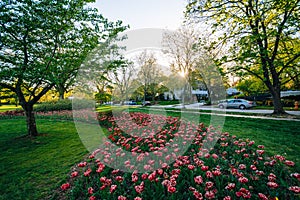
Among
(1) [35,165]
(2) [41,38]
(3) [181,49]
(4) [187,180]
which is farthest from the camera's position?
(3) [181,49]

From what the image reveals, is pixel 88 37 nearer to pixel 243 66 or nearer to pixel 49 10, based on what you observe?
pixel 49 10

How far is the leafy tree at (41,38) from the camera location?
16.3 feet

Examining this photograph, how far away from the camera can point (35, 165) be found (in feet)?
13.3

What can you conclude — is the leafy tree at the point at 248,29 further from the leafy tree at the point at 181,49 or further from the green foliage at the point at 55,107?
the green foliage at the point at 55,107

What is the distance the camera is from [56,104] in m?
17.1

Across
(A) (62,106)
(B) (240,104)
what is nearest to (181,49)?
(B) (240,104)

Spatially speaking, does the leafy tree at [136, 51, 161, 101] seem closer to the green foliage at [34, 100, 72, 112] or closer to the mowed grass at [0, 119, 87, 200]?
the green foliage at [34, 100, 72, 112]

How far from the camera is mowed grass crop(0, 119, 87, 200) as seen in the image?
296 cm

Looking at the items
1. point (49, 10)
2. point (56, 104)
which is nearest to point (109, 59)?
point (49, 10)

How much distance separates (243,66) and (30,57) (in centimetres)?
1322

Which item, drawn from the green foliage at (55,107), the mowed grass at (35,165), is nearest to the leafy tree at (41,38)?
the mowed grass at (35,165)

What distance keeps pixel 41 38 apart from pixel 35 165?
4806 mm

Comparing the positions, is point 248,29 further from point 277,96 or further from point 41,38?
point 41,38

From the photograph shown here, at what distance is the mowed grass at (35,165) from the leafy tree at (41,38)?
63.5 inches
